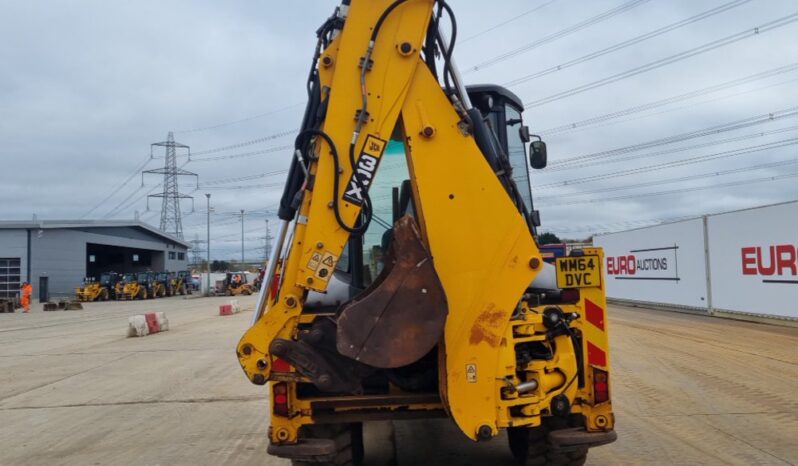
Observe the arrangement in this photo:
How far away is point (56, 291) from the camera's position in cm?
5066

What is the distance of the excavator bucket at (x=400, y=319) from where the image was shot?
12.1ft

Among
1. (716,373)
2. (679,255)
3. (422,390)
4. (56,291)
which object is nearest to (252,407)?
(422,390)

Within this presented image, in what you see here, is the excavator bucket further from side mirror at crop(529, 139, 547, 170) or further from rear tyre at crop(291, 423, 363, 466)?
side mirror at crop(529, 139, 547, 170)

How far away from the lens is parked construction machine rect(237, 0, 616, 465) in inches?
151

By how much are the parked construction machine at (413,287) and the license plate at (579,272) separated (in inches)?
0.5

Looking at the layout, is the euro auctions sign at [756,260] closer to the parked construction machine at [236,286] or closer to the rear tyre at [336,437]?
the rear tyre at [336,437]

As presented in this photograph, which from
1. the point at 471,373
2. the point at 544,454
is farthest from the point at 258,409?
the point at 471,373

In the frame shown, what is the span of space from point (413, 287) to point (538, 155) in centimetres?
261

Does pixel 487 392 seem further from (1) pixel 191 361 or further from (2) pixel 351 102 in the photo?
(1) pixel 191 361

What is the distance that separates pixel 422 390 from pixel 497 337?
2.32 feet

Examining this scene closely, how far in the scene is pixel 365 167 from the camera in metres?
4.05

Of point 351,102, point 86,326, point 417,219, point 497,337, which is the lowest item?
point 86,326

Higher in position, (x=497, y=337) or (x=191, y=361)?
(x=497, y=337)

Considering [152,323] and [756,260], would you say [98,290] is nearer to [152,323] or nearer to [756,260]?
[152,323]
